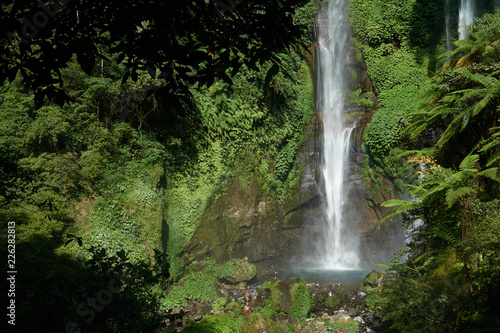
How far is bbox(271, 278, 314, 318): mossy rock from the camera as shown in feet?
32.4

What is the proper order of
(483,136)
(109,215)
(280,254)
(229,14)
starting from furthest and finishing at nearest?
(280,254), (109,215), (483,136), (229,14)

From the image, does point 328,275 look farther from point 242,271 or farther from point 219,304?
point 219,304

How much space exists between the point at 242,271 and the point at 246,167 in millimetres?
4069

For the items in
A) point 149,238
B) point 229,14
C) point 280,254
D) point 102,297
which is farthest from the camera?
point 280,254

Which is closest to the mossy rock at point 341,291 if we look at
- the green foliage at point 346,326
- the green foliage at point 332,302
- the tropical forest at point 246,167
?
the tropical forest at point 246,167

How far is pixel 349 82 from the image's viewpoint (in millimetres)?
17016

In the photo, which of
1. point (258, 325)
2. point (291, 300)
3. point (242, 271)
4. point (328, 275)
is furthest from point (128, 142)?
point (328, 275)

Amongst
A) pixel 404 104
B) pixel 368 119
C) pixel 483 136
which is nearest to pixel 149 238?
pixel 483 136

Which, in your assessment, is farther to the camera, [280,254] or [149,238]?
[280,254]

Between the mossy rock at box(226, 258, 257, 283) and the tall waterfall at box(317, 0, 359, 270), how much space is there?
4.59m

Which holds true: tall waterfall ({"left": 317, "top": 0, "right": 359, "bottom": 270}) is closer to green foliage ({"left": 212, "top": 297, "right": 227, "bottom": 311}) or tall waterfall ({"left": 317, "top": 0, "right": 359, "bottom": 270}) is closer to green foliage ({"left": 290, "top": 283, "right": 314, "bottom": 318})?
green foliage ({"left": 290, "top": 283, "right": 314, "bottom": 318})

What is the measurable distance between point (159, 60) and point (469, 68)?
23.6ft

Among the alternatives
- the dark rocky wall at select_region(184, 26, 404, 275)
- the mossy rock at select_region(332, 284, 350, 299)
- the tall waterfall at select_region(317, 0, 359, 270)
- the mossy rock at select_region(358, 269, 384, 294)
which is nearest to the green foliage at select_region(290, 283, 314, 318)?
the mossy rock at select_region(332, 284, 350, 299)

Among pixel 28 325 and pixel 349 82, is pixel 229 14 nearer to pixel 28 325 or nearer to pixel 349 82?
pixel 28 325
